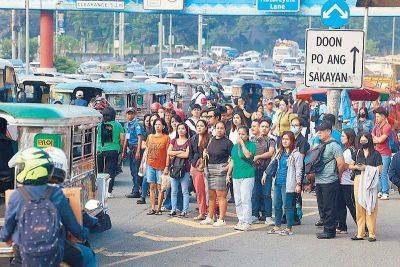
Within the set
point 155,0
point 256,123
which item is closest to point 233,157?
point 256,123

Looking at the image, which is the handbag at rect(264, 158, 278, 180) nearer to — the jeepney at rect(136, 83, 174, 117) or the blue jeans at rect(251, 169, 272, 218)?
the blue jeans at rect(251, 169, 272, 218)

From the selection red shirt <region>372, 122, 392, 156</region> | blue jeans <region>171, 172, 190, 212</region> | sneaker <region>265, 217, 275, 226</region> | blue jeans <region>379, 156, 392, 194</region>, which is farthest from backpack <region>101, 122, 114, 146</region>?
blue jeans <region>379, 156, 392, 194</region>

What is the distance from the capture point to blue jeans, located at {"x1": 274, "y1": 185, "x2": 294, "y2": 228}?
651 inches

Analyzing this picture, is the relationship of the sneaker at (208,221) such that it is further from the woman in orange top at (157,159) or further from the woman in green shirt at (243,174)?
the woman in orange top at (157,159)

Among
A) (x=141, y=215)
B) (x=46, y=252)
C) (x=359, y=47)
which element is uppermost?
(x=359, y=47)

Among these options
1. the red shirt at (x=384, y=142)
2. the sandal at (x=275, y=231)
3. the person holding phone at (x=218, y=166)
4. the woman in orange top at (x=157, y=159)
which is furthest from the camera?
the red shirt at (x=384, y=142)

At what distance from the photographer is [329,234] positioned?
1642cm

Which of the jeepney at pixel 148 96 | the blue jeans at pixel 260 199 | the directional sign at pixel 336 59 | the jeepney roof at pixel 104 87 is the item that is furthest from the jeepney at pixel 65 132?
the jeepney at pixel 148 96

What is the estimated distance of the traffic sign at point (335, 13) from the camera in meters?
18.6

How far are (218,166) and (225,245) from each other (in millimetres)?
1965

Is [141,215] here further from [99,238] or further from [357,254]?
[357,254]

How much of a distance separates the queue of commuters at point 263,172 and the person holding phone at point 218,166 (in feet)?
0.05

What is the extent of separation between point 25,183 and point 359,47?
28.3ft

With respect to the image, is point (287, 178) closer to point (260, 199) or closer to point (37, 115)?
point (260, 199)
